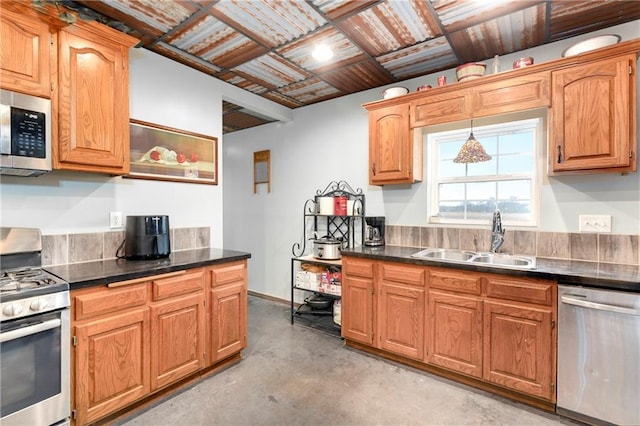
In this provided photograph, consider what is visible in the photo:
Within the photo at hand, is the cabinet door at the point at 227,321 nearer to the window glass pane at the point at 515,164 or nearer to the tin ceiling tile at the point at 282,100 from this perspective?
A: the tin ceiling tile at the point at 282,100

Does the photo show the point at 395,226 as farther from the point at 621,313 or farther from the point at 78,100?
the point at 78,100

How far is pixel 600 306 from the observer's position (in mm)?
1753

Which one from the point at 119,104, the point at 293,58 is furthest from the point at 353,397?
the point at 293,58

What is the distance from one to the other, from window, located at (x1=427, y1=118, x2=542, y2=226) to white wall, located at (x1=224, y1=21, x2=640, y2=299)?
143mm

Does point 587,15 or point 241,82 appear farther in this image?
point 241,82

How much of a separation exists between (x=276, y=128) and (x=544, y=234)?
10.9 feet

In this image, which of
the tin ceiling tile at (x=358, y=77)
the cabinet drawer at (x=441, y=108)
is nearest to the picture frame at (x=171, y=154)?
the tin ceiling tile at (x=358, y=77)

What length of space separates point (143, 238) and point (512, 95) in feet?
9.87

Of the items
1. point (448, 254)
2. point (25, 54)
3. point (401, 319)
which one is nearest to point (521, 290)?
point (448, 254)

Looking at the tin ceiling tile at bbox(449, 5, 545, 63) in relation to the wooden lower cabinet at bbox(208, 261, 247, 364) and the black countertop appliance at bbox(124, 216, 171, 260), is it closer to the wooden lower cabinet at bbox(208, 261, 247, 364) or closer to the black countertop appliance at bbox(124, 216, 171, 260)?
the wooden lower cabinet at bbox(208, 261, 247, 364)

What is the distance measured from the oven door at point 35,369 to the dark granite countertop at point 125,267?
0.65 ft

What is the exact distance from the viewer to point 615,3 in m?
1.97

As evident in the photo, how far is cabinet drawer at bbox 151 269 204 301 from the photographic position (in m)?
2.00

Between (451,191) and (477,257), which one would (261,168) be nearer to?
(451,191)
